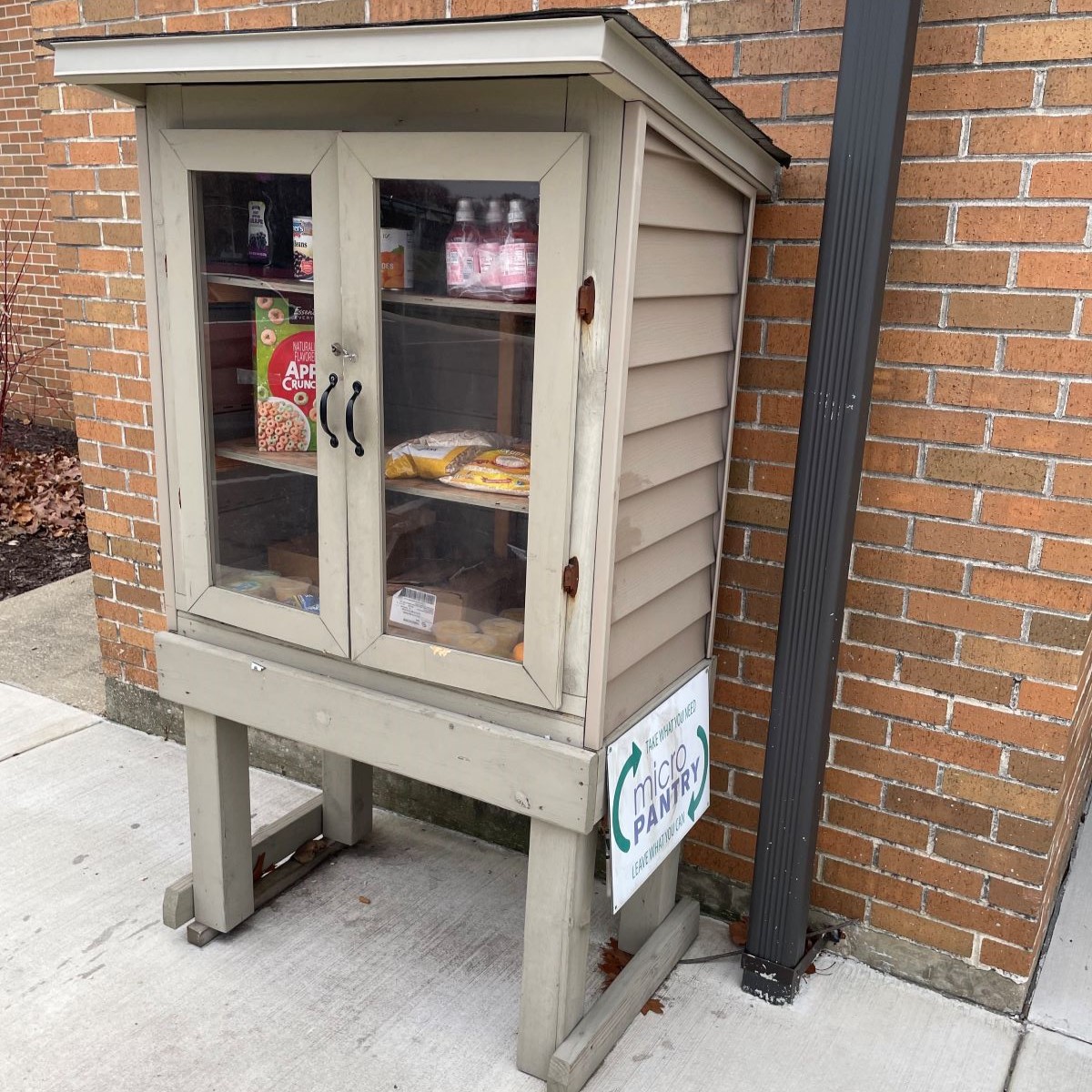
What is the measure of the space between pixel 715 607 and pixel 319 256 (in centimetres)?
127

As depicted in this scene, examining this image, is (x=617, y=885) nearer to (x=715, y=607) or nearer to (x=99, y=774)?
(x=715, y=607)

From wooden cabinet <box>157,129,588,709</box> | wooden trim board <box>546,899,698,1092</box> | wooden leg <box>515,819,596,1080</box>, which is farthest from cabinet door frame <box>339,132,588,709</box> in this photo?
wooden trim board <box>546,899,698,1092</box>

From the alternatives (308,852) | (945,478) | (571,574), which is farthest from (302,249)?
(308,852)

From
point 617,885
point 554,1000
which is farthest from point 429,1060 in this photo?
point 617,885

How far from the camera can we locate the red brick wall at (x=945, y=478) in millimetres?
2219

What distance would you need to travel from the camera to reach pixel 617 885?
87.7 inches

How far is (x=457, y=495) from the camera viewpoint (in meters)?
2.22

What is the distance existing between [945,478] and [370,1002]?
1853 mm

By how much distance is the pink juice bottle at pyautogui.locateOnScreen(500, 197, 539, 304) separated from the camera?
196 centimetres

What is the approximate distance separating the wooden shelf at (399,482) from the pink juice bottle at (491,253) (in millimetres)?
406

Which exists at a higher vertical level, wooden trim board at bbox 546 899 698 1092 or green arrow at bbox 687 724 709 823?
green arrow at bbox 687 724 709 823

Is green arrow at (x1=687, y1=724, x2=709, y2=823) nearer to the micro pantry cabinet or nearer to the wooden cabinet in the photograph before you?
the micro pantry cabinet

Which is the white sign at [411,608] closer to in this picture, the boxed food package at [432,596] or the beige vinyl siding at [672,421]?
the boxed food package at [432,596]

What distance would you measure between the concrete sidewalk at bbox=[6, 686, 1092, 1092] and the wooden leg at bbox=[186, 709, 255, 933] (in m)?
0.12
